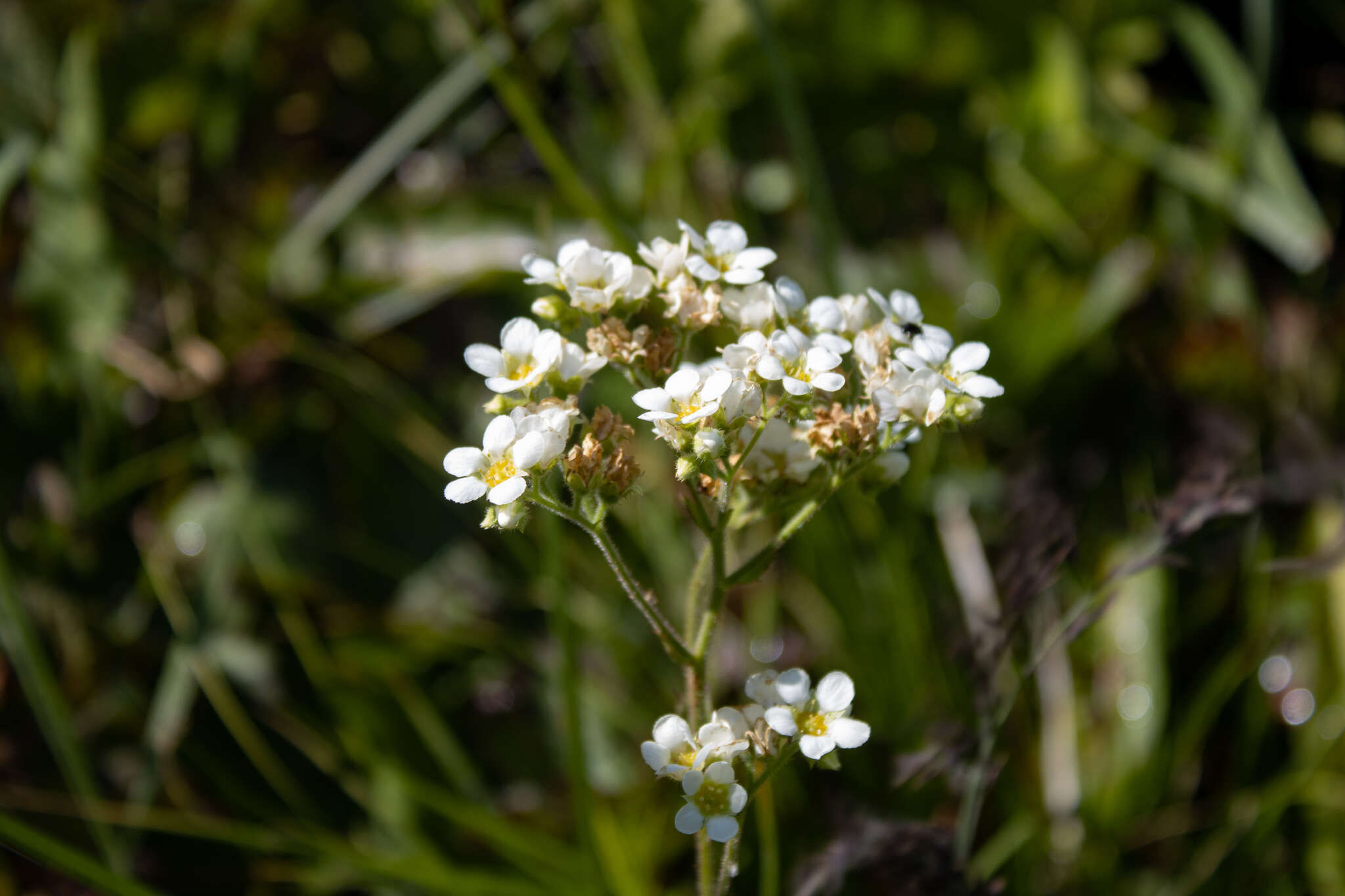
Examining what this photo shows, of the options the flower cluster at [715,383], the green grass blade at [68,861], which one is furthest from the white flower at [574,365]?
the green grass blade at [68,861]

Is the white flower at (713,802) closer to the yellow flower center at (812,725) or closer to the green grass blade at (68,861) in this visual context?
the yellow flower center at (812,725)

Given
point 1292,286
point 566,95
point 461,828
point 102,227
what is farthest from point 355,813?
point 1292,286

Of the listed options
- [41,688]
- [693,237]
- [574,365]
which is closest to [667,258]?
[693,237]

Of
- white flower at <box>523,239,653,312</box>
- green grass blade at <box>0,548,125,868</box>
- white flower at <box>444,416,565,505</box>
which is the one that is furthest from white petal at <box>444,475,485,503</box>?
green grass blade at <box>0,548,125,868</box>

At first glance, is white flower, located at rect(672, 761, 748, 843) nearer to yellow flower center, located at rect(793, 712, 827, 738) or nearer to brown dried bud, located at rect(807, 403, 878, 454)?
yellow flower center, located at rect(793, 712, 827, 738)

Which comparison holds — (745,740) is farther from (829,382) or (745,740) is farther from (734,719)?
(829,382)

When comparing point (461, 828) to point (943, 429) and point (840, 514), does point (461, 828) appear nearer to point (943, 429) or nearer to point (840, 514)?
point (840, 514)
